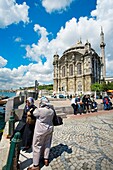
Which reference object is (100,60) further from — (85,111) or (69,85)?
(85,111)

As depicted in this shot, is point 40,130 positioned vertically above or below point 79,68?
below

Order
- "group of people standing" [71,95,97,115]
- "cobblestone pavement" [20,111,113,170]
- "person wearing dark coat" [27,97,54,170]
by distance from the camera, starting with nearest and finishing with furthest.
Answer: "person wearing dark coat" [27,97,54,170] → "cobblestone pavement" [20,111,113,170] → "group of people standing" [71,95,97,115]

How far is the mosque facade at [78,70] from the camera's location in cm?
5594

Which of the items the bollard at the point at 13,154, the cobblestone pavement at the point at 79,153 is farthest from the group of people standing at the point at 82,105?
the bollard at the point at 13,154

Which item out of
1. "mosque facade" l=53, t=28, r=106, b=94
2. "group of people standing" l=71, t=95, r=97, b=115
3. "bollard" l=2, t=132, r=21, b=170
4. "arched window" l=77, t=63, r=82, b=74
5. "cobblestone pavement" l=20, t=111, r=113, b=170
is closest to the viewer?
"bollard" l=2, t=132, r=21, b=170

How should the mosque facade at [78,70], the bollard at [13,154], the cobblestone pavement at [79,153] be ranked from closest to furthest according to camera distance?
the bollard at [13,154]
the cobblestone pavement at [79,153]
the mosque facade at [78,70]

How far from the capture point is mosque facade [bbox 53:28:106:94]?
55.9 m

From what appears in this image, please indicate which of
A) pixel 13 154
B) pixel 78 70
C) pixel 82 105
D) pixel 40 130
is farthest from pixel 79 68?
pixel 13 154

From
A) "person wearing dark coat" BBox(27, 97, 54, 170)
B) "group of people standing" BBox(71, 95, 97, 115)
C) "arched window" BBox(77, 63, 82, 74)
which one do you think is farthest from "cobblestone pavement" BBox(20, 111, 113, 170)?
"arched window" BBox(77, 63, 82, 74)

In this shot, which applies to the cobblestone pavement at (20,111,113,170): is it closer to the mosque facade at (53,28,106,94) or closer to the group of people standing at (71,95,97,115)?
the group of people standing at (71,95,97,115)

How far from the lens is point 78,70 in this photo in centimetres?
5947

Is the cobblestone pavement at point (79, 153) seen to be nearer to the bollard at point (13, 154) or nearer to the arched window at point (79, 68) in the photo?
the bollard at point (13, 154)

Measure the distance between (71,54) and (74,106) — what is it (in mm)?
52973

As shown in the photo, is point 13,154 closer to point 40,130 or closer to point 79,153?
point 40,130
